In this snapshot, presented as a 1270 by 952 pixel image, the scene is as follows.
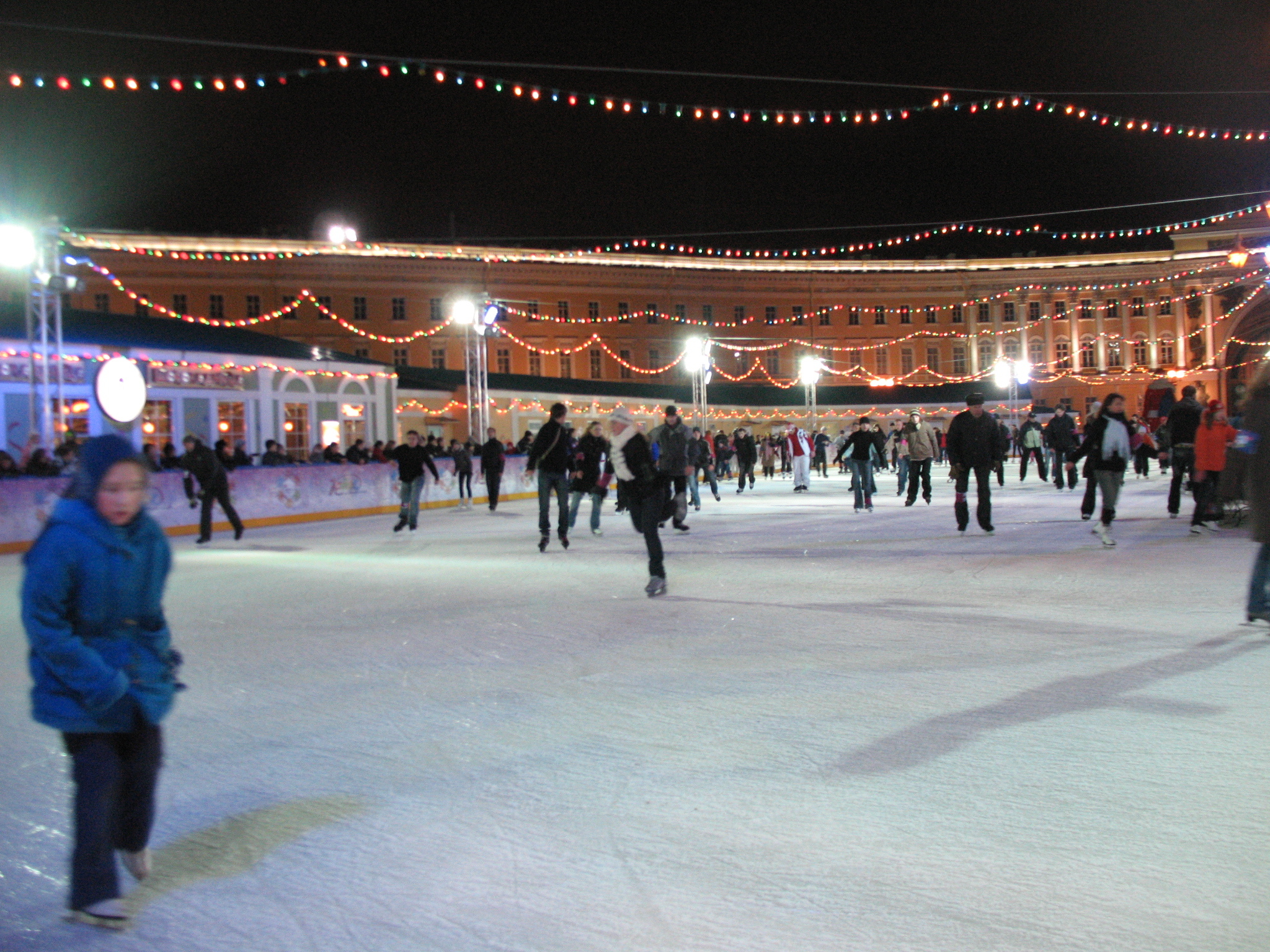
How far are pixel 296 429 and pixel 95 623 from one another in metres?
22.9

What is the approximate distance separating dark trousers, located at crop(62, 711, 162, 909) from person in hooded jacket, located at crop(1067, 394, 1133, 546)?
32.7 ft

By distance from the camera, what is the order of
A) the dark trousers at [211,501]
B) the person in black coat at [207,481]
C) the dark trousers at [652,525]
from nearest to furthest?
1. the dark trousers at [652,525]
2. the person in black coat at [207,481]
3. the dark trousers at [211,501]

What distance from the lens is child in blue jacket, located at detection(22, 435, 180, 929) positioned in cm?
283

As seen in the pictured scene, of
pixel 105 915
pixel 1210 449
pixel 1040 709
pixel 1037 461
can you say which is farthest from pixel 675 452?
pixel 1037 461

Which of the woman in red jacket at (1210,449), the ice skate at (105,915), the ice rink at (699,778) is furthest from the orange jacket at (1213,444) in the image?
the ice skate at (105,915)

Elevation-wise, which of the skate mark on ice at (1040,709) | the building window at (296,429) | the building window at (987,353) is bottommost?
the skate mark on ice at (1040,709)

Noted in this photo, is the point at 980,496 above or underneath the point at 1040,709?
above

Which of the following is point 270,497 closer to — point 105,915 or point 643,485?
point 643,485

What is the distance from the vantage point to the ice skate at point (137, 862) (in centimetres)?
305

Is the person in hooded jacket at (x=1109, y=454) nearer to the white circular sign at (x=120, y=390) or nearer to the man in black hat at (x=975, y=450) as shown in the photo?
the man in black hat at (x=975, y=450)

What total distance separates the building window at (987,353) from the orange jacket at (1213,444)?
182ft

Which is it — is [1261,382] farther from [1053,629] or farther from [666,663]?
[666,663]

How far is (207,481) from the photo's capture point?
14.6 m

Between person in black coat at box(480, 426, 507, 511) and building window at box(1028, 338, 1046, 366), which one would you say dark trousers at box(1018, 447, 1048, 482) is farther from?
building window at box(1028, 338, 1046, 366)
